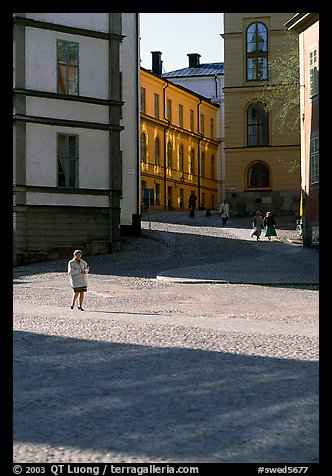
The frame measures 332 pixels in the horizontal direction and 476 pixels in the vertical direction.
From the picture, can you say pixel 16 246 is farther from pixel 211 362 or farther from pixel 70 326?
pixel 211 362

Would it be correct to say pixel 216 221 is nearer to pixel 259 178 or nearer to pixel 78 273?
pixel 259 178

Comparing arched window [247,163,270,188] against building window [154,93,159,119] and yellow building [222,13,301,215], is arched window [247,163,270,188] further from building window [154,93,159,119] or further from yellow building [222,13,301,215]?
building window [154,93,159,119]

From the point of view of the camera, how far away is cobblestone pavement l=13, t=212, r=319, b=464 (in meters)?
5.55

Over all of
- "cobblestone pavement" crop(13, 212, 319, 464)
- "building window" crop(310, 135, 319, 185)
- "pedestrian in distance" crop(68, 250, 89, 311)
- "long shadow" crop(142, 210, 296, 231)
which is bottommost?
"cobblestone pavement" crop(13, 212, 319, 464)

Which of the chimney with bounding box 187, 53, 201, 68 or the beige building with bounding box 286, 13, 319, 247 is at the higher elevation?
the chimney with bounding box 187, 53, 201, 68

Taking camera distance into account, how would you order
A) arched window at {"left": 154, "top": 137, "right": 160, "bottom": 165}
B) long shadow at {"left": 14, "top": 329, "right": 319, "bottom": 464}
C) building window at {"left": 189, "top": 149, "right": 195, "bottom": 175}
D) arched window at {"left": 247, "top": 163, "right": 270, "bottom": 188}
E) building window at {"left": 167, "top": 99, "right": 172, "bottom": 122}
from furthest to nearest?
building window at {"left": 189, "top": 149, "right": 195, "bottom": 175}
building window at {"left": 167, "top": 99, "right": 172, "bottom": 122}
arched window at {"left": 154, "top": 137, "right": 160, "bottom": 165}
arched window at {"left": 247, "top": 163, "right": 270, "bottom": 188}
long shadow at {"left": 14, "top": 329, "right": 319, "bottom": 464}

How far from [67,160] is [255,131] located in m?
25.6

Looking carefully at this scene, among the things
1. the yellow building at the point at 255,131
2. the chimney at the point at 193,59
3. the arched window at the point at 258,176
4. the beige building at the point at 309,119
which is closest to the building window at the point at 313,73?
the beige building at the point at 309,119

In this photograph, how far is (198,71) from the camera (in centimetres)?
8194

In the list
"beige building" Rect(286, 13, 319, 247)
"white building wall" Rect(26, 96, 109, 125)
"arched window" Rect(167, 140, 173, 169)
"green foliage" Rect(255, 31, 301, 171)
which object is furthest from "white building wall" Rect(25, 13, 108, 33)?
"arched window" Rect(167, 140, 173, 169)

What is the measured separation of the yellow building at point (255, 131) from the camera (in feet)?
177
